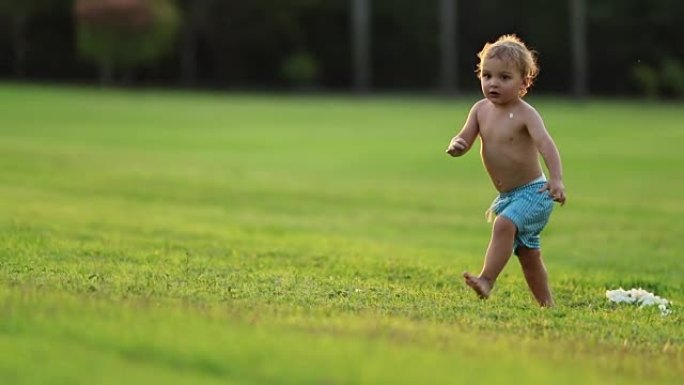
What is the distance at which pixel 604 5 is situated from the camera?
59000 mm

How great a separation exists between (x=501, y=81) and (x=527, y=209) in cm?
73

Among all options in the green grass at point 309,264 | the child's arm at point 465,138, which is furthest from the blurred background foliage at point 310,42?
the child's arm at point 465,138

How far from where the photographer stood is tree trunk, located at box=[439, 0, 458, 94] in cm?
5925

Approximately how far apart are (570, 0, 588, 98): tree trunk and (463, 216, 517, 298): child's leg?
165 ft

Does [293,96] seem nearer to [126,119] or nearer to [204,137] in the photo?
[126,119]

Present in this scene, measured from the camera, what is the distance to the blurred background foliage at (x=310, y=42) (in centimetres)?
5825

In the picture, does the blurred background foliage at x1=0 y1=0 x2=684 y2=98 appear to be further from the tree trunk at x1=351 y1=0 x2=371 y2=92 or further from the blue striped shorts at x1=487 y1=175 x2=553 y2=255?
the blue striped shorts at x1=487 y1=175 x2=553 y2=255

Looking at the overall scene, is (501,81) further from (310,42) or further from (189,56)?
(189,56)

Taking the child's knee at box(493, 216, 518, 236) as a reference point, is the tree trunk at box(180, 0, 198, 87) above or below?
below

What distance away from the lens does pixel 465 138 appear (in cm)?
796

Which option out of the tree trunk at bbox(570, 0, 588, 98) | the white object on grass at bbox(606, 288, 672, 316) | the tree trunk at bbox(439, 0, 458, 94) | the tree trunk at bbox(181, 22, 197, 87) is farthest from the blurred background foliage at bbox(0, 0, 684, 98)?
the white object on grass at bbox(606, 288, 672, 316)

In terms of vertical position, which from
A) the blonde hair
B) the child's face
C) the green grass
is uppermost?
the blonde hair

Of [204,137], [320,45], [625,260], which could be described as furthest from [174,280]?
[320,45]

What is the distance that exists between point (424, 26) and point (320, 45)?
4.81 metres
